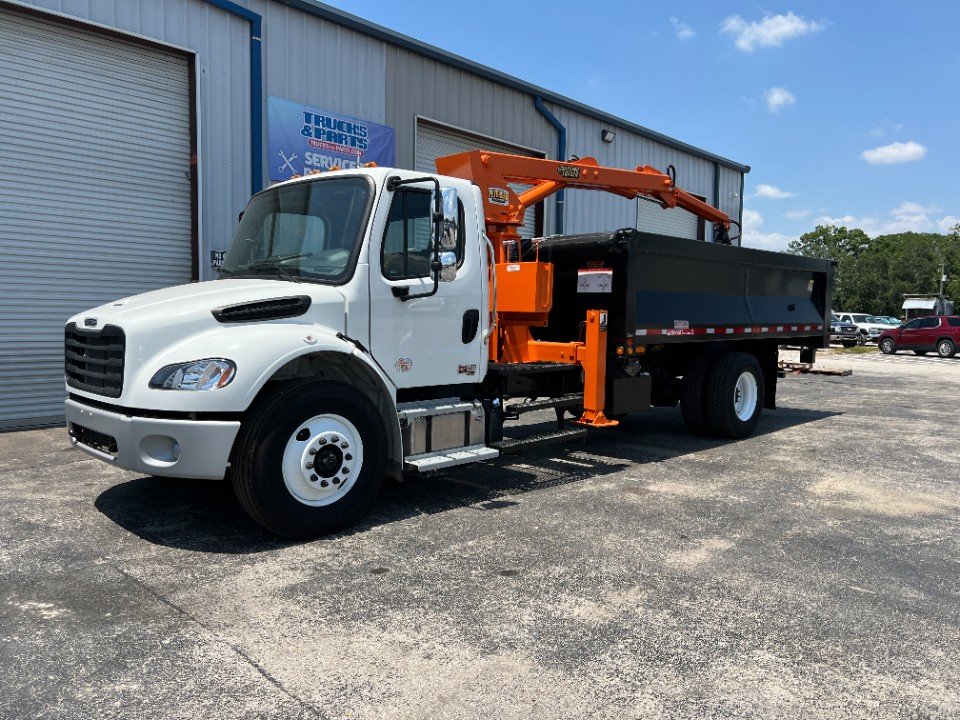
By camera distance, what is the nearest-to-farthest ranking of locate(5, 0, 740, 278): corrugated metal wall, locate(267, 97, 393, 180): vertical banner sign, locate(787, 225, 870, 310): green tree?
1. locate(5, 0, 740, 278): corrugated metal wall
2. locate(267, 97, 393, 180): vertical banner sign
3. locate(787, 225, 870, 310): green tree

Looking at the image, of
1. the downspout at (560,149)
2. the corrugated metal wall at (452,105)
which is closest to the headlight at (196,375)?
the corrugated metal wall at (452,105)

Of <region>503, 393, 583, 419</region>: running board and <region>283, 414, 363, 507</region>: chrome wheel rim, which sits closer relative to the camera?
<region>283, 414, 363, 507</region>: chrome wheel rim

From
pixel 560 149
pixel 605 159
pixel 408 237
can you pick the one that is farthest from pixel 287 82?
pixel 605 159

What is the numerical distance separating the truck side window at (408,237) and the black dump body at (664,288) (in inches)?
93.2

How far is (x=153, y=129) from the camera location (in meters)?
10.5

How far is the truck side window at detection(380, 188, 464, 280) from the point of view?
5.36m

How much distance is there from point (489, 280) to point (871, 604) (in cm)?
366

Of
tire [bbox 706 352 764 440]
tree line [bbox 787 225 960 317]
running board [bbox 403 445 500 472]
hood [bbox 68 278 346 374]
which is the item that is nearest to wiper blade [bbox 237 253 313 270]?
hood [bbox 68 278 346 374]

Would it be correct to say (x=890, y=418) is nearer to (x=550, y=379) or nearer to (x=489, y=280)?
(x=550, y=379)

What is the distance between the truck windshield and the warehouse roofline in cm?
707

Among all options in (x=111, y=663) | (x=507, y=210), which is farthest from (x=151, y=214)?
(x=111, y=663)

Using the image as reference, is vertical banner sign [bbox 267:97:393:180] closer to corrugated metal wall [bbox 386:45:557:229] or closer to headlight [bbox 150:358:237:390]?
corrugated metal wall [bbox 386:45:557:229]

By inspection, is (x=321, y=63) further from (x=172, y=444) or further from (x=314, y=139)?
(x=172, y=444)

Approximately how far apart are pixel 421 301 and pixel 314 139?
7.40 meters
